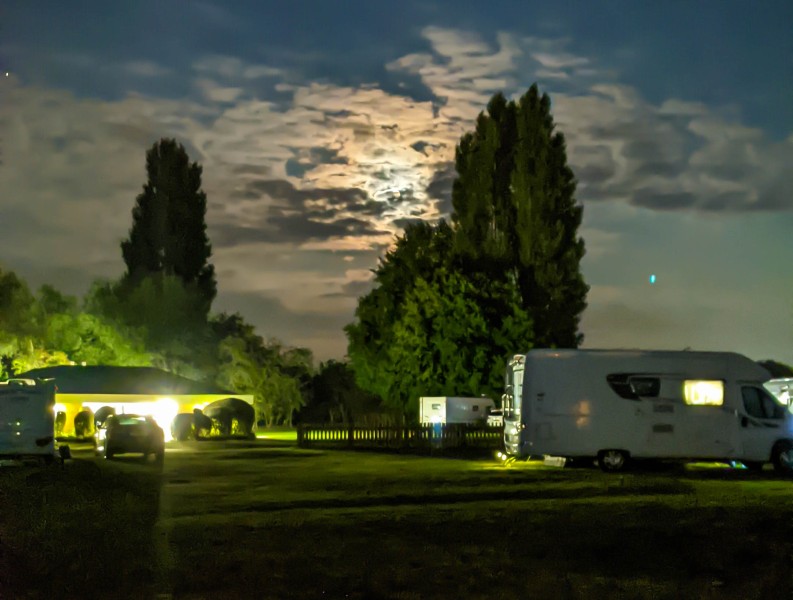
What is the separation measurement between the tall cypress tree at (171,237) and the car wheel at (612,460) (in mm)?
58085

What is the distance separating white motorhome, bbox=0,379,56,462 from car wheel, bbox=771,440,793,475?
724 inches

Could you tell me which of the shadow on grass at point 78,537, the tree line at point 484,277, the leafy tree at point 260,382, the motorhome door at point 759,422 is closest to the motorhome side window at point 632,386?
the motorhome door at point 759,422

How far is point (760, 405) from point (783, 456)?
4.37 feet

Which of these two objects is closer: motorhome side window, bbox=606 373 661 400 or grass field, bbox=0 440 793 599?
grass field, bbox=0 440 793 599

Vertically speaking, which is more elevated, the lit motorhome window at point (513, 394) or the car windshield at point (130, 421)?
the lit motorhome window at point (513, 394)

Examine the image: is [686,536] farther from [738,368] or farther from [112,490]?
[738,368]

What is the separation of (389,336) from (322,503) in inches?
1698

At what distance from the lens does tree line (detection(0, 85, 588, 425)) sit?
55.8 m

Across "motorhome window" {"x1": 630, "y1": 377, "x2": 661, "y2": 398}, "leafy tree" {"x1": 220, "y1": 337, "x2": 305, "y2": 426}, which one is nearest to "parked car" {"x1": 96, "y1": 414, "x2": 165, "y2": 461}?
"motorhome window" {"x1": 630, "y1": 377, "x2": 661, "y2": 398}

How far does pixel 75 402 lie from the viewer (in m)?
60.4

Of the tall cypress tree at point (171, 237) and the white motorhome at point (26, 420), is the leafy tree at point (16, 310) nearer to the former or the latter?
the tall cypress tree at point (171, 237)

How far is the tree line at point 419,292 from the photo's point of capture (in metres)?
55.8

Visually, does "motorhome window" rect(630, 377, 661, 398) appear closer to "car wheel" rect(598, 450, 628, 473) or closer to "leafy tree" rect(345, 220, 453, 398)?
"car wheel" rect(598, 450, 628, 473)

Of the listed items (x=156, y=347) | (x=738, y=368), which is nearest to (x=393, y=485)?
(x=738, y=368)
